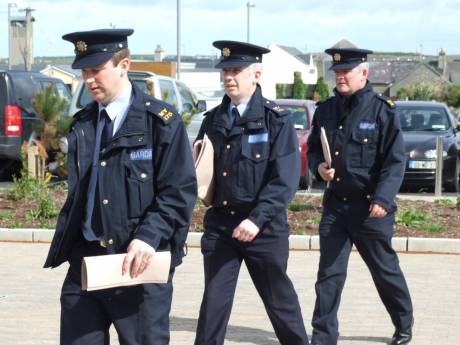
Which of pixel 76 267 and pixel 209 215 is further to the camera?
pixel 209 215

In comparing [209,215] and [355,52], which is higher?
[355,52]

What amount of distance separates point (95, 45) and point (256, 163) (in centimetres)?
175

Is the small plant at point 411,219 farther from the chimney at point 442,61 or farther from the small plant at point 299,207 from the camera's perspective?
the chimney at point 442,61

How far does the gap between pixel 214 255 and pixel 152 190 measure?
1634 millimetres

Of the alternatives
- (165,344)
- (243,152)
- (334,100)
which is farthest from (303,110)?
(165,344)

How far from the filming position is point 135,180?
4.71 metres

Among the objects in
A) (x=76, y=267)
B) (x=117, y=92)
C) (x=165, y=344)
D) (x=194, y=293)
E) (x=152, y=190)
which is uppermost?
(x=117, y=92)

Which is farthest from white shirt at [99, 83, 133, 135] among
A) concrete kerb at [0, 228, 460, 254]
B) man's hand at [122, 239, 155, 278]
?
concrete kerb at [0, 228, 460, 254]

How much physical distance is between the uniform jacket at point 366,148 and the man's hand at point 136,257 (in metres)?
2.81

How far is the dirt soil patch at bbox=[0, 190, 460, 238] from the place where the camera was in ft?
40.1

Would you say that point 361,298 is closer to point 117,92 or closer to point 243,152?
point 243,152

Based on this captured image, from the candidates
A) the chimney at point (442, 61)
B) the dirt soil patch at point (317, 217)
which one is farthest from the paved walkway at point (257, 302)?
the chimney at point (442, 61)

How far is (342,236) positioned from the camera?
287 inches

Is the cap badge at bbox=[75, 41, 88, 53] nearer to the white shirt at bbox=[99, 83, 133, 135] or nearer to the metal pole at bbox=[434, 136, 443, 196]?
the white shirt at bbox=[99, 83, 133, 135]
